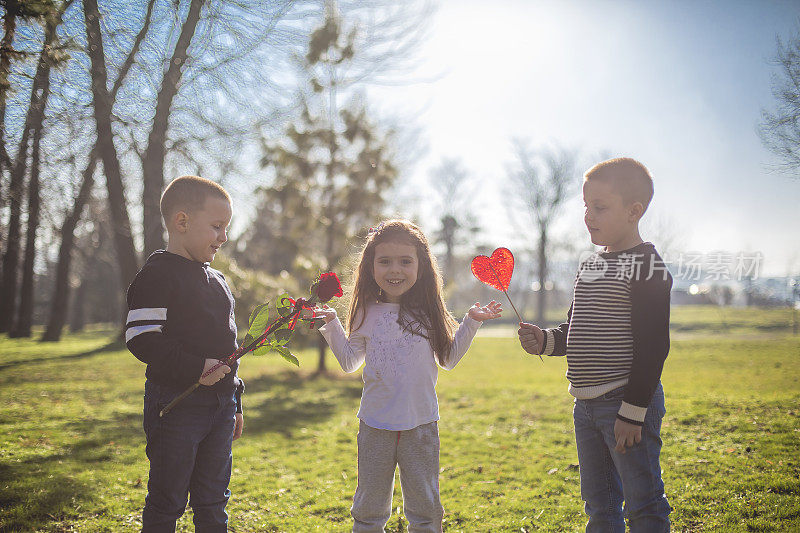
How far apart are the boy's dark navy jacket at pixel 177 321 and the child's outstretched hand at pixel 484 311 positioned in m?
1.19

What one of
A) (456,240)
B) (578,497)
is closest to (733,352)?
(578,497)

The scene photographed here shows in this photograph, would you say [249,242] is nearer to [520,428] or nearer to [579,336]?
[520,428]

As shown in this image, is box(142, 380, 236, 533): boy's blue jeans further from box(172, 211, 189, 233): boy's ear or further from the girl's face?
the girl's face

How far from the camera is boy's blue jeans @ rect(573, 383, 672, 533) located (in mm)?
2139

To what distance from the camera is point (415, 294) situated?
2711mm

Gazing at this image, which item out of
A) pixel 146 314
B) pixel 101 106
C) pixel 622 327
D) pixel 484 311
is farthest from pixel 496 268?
pixel 101 106

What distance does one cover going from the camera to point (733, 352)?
41.0 ft

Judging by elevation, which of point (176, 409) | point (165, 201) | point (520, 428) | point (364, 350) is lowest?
point (520, 428)

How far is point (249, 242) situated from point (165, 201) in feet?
107

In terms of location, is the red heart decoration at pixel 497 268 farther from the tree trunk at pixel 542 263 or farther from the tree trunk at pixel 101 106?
the tree trunk at pixel 542 263

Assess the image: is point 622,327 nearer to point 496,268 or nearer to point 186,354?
point 496,268

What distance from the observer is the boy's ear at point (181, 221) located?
2383 millimetres

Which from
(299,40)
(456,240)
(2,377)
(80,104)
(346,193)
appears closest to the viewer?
(80,104)

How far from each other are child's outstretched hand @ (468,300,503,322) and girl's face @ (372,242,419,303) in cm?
34
